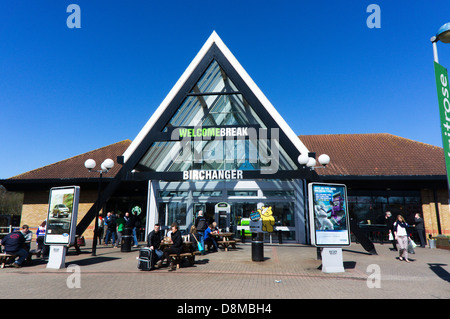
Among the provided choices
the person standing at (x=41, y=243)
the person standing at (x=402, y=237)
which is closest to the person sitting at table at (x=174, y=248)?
the person standing at (x=41, y=243)

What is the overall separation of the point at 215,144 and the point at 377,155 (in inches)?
423

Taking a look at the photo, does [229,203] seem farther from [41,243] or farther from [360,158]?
[41,243]

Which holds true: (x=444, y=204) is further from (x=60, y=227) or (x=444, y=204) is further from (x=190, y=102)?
(x=60, y=227)

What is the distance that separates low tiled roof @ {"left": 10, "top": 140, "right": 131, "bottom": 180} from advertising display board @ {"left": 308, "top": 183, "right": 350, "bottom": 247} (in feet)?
44.7

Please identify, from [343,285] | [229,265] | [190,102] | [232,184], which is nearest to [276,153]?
[232,184]

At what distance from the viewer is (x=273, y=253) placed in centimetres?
1208

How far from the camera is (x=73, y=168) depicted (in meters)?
19.2

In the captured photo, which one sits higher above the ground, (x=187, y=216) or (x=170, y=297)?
(x=187, y=216)

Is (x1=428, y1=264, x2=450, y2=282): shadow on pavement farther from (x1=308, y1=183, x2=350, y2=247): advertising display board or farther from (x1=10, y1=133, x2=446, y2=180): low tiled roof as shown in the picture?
(x1=10, y1=133, x2=446, y2=180): low tiled roof

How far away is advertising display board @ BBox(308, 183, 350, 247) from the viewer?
8562 millimetres

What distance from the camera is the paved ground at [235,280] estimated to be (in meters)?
5.96

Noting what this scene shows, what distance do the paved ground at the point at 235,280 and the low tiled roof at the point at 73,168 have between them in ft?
29.3

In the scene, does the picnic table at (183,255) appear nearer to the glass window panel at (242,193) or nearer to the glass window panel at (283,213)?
the glass window panel at (242,193)
